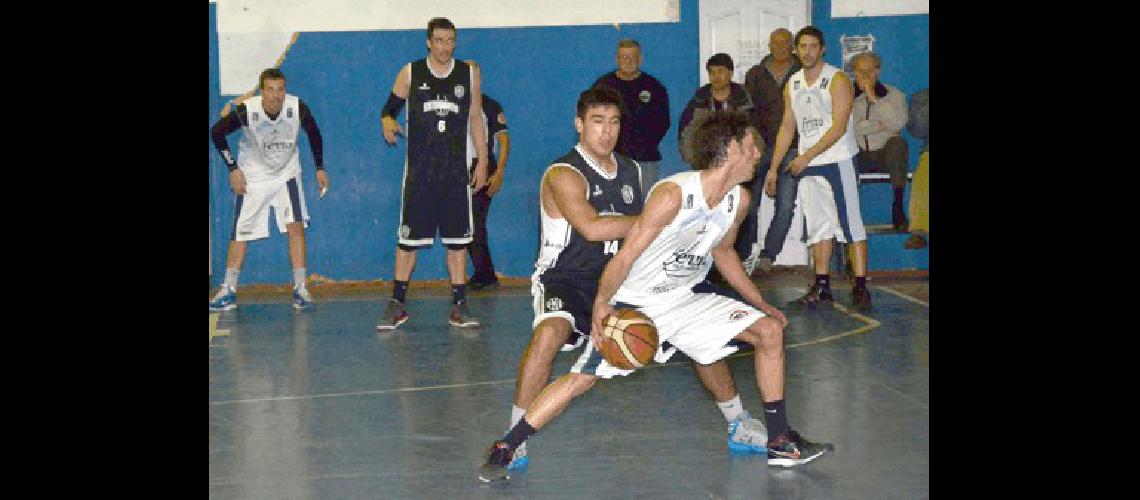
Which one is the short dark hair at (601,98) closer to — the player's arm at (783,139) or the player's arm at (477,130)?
the player's arm at (477,130)

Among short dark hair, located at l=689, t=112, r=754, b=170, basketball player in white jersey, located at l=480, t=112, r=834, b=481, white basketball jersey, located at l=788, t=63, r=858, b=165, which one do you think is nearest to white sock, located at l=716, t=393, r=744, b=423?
basketball player in white jersey, located at l=480, t=112, r=834, b=481

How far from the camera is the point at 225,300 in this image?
12.9 metres

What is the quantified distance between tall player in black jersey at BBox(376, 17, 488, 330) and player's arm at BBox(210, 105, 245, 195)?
1.94 meters

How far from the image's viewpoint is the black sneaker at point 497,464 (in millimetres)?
6332

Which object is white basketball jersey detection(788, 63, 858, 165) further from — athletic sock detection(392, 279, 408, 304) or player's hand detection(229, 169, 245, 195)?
player's hand detection(229, 169, 245, 195)

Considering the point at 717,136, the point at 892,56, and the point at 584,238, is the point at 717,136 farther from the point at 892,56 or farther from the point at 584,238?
the point at 892,56

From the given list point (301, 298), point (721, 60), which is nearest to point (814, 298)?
point (721, 60)

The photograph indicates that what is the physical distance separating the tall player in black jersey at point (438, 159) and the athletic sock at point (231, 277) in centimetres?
179

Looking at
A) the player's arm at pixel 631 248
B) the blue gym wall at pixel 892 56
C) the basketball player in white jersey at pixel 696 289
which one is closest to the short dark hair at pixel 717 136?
the basketball player in white jersey at pixel 696 289

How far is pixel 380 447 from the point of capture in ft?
23.4

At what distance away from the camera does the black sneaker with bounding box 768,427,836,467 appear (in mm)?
6551
